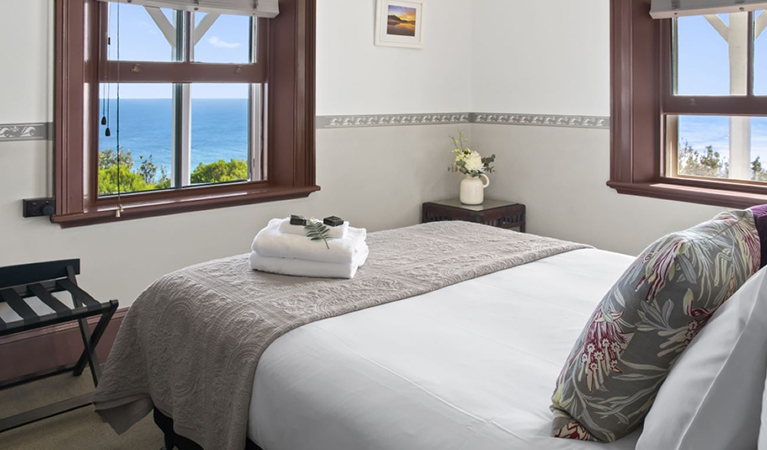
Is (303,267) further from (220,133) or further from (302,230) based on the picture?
(220,133)

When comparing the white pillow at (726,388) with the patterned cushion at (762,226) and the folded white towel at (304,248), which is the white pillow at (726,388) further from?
the folded white towel at (304,248)

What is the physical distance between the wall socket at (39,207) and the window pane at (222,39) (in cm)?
112

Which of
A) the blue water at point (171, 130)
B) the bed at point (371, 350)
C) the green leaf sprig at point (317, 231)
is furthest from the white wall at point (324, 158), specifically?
the green leaf sprig at point (317, 231)

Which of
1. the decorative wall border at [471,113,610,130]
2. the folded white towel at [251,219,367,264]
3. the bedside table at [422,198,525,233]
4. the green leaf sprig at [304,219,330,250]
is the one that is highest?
the decorative wall border at [471,113,610,130]

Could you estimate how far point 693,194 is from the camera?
3674 millimetres

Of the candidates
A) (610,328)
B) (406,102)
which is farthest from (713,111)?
(610,328)

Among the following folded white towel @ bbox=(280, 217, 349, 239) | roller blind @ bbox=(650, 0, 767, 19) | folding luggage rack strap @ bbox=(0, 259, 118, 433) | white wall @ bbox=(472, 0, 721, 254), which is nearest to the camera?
folded white towel @ bbox=(280, 217, 349, 239)

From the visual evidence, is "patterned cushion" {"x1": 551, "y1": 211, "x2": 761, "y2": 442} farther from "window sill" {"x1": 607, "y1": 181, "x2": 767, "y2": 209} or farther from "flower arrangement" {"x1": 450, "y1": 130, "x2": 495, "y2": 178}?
"flower arrangement" {"x1": 450, "y1": 130, "x2": 495, "y2": 178}

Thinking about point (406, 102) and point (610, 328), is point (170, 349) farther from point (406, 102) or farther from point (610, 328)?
point (406, 102)

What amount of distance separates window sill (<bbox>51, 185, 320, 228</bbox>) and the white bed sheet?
1.81 meters

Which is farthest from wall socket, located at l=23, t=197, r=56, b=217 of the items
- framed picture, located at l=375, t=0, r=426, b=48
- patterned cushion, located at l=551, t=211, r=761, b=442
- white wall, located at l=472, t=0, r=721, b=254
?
white wall, located at l=472, t=0, r=721, b=254

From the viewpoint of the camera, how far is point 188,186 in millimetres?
3828

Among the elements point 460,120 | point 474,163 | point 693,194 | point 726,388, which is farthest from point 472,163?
point 726,388

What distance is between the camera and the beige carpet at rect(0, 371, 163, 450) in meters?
2.64
